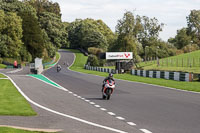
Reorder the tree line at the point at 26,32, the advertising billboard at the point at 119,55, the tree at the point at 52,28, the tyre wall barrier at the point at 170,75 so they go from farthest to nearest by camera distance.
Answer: the tree at the point at 52,28, the tree line at the point at 26,32, the advertising billboard at the point at 119,55, the tyre wall barrier at the point at 170,75

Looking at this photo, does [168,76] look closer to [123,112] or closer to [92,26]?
[123,112]

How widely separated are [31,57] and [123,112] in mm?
99860

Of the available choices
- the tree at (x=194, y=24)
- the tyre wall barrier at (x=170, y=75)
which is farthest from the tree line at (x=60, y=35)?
the tyre wall barrier at (x=170, y=75)

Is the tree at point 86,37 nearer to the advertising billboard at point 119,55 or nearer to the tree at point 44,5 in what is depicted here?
the tree at point 44,5

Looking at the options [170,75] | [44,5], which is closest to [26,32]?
[44,5]

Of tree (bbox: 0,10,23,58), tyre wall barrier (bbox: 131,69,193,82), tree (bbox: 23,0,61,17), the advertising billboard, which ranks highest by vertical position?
tree (bbox: 23,0,61,17)

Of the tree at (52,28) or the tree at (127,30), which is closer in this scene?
the tree at (127,30)

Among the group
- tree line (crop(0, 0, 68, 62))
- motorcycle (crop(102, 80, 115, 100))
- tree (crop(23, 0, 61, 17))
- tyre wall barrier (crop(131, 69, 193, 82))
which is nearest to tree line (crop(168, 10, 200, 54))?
tree line (crop(0, 0, 68, 62))

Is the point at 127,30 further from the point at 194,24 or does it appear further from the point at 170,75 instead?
the point at 170,75

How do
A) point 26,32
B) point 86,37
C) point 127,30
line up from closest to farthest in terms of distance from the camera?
point 26,32
point 127,30
point 86,37

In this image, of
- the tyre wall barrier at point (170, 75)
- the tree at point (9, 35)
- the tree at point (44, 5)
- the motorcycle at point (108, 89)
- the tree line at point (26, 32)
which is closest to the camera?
the motorcycle at point (108, 89)

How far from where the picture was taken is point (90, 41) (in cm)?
15712

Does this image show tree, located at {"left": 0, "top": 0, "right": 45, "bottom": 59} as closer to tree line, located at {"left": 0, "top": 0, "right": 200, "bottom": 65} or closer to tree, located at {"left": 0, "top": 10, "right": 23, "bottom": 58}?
tree line, located at {"left": 0, "top": 0, "right": 200, "bottom": 65}

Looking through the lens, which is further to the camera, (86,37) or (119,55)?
(86,37)
